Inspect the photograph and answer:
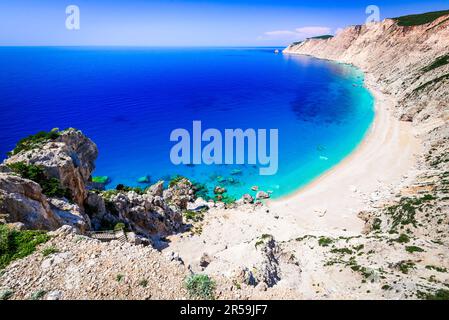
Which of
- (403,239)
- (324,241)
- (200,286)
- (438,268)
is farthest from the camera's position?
(324,241)

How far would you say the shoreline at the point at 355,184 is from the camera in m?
37.6

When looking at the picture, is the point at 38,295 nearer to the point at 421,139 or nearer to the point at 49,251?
the point at 49,251

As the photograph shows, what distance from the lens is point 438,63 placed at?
79.2m

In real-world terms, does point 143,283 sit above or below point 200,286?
above

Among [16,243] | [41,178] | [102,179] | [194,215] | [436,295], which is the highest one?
[41,178]

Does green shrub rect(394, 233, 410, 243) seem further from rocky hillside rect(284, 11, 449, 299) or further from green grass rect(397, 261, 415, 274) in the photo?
green grass rect(397, 261, 415, 274)

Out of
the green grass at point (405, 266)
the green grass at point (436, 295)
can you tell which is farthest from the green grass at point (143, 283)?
the green grass at point (405, 266)

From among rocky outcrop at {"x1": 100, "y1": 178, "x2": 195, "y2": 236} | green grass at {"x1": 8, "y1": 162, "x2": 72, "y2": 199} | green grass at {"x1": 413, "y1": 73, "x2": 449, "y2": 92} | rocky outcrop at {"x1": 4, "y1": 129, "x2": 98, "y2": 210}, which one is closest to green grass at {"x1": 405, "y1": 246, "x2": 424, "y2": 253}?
rocky outcrop at {"x1": 100, "y1": 178, "x2": 195, "y2": 236}

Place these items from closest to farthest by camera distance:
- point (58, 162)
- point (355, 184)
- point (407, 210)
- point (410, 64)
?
point (58, 162) < point (407, 210) < point (355, 184) < point (410, 64)

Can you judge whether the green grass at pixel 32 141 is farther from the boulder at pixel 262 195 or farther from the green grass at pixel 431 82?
the green grass at pixel 431 82

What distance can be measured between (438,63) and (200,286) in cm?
10307

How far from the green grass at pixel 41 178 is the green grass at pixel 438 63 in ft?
334

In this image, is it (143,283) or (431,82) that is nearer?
(143,283)

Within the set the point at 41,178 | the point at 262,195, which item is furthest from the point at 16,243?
the point at 262,195
